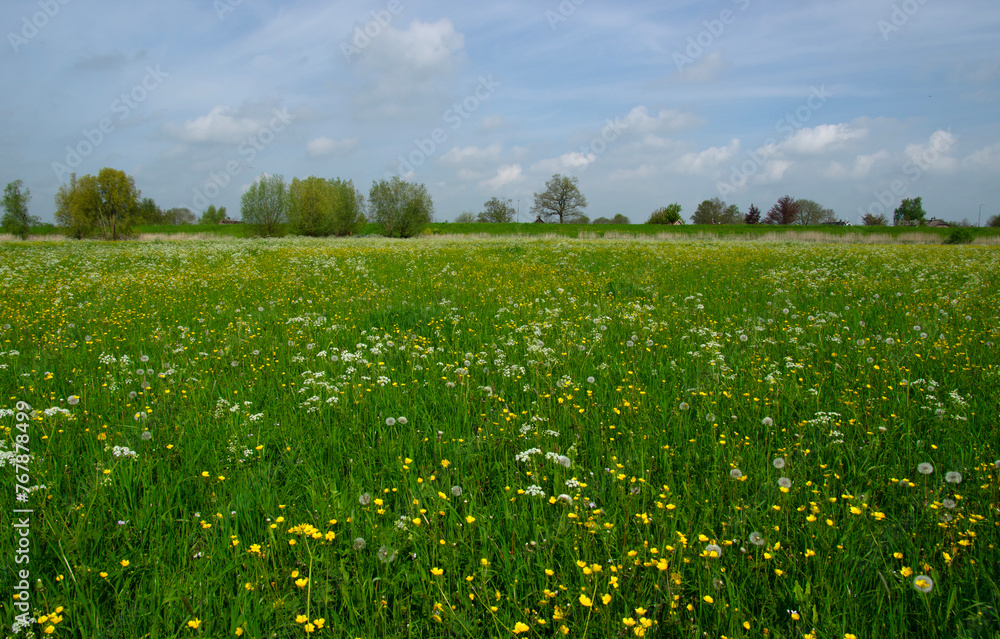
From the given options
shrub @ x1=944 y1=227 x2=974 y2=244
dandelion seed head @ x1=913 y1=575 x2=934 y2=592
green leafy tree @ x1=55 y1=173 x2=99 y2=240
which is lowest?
dandelion seed head @ x1=913 y1=575 x2=934 y2=592

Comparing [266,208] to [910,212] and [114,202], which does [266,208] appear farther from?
[910,212]

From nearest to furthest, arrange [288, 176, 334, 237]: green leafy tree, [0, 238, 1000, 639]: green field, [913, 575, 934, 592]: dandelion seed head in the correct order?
[913, 575, 934, 592]: dandelion seed head, [0, 238, 1000, 639]: green field, [288, 176, 334, 237]: green leafy tree

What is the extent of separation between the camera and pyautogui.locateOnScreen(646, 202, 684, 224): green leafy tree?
311 ft

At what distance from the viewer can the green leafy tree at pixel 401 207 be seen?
6925 cm

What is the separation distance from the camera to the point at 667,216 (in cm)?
9575

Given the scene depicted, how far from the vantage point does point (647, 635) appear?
6.48ft

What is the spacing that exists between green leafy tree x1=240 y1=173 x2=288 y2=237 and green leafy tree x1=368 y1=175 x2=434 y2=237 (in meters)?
13.0

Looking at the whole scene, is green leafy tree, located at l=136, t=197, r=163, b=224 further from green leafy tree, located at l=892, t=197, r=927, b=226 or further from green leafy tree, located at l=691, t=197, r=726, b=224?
green leafy tree, located at l=892, t=197, r=927, b=226

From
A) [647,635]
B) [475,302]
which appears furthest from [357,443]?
[475,302]

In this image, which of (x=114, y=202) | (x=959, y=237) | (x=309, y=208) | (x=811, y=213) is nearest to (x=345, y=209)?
(x=309, y=208)

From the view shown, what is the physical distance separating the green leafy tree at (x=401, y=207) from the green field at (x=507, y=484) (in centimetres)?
6477

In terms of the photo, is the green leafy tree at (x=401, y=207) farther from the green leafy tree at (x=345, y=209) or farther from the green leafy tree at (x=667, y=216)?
the green leafy tree at (x=667, y=216)

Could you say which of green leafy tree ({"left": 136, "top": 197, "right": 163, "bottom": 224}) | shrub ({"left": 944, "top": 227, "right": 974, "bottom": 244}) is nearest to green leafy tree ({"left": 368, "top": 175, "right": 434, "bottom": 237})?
green leafy tree ({"left": 136, "top": 197, "right": 163, "bottom": 224})

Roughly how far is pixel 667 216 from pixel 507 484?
100377 millimetres
